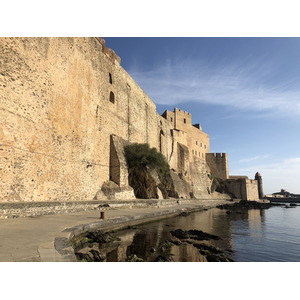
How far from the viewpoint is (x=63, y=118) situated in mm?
10469

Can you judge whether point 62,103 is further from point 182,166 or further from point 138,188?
point 182,166

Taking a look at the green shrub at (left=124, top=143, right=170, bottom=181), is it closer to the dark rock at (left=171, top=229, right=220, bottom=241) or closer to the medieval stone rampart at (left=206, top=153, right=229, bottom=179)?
the dark rock at (left=171, top=229, right=220, bottom=241)

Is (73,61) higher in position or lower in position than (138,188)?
higher

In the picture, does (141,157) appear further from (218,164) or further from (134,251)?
(218,164)

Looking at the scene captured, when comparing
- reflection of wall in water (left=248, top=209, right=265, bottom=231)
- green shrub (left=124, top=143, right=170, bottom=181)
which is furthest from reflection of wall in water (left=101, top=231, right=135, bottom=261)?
green shrub (left=124, top=143, right=170, bottom=181)

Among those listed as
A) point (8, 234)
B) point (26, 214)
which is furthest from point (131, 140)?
point (8, 234)

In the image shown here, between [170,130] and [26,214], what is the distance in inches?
975

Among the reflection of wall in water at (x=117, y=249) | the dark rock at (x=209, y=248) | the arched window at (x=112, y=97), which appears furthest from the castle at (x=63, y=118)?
the dark rock at (x=209, y=248)

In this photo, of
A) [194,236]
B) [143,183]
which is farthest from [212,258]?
[143,183]

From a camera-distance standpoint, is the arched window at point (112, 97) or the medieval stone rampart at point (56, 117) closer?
the medieval stone rampart at point (56, 117)

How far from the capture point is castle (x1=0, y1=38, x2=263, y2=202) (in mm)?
7762

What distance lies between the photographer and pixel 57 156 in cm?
993

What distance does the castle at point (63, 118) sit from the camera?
25.5 ft

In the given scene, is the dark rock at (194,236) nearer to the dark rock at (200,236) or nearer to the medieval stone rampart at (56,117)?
the dark rock at (200,236)
